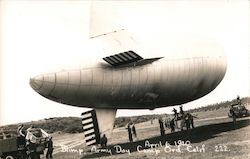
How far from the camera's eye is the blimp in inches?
415

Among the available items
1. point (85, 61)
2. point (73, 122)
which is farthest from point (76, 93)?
point (73, 122)

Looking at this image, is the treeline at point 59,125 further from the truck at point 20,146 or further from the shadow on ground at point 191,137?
the truck at point 20,146

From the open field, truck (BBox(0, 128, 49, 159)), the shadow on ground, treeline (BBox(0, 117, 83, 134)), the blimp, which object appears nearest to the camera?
the open field

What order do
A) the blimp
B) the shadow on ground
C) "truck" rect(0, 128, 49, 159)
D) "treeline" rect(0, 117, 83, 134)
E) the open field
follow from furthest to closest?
"treeline" rect(0, 117, 83, 134)
the shadow on ground
"truck" rect(0, 128, 49, 159)
the blimp
the open field

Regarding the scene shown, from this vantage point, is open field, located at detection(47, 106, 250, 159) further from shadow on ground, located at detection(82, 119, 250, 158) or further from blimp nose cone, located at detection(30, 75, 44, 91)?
blimp nose cone, located at detection(30, 75, 44, 91)

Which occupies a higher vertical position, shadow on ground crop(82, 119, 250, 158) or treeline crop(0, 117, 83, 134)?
treeline crop(0, 117, 83, 134)

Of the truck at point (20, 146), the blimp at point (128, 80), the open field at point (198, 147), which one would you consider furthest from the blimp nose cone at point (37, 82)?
the open field at point (198, 147)

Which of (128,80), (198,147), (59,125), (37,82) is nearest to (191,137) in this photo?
(198,147)

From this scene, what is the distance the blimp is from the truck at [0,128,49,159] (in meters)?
1.68

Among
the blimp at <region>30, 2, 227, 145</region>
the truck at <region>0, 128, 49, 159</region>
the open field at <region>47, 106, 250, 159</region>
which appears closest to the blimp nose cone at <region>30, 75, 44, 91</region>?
the blimp at <region>30, 2, 227, 145</region>

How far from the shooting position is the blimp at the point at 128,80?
10.5 m

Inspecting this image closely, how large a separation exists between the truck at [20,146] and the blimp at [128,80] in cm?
168

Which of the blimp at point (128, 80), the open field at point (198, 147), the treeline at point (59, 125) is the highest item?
the blimp at point (128, 80)

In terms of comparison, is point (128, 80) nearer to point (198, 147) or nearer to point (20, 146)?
point (198, 147)
